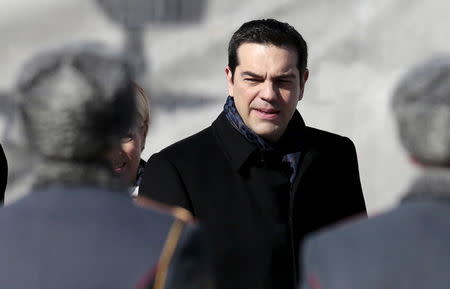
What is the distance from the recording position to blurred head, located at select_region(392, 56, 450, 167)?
5.50 feet

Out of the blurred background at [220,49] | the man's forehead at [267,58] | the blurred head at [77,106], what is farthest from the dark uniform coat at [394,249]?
the blurred background at [220,49]

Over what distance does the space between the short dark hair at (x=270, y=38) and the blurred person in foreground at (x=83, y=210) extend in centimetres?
132

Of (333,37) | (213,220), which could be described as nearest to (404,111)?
(213,220)

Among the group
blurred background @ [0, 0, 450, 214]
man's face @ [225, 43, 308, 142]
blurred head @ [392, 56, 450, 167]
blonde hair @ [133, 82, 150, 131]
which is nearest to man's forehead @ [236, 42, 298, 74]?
man's face @ [225, 43, 308, 142]

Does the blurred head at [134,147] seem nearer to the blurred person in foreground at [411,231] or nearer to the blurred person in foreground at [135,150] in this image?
the blurred person in foreground at [135,150]

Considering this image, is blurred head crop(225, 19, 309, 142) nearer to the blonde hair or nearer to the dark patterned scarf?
the dark patterned scarf

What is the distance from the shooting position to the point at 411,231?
163cm

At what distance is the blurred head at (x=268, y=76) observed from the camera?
2891 mm

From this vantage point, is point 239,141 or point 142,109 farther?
point 142,109

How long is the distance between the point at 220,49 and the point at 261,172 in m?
0.99

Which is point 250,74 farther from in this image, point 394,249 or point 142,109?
point 394,249

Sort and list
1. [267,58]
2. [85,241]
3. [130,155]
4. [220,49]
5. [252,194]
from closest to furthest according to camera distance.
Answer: [85,241] → [252,194] → [267,58] → [130,155] → [220,49]

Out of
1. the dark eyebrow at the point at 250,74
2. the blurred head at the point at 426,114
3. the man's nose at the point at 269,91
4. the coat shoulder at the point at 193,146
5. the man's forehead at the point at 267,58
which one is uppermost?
the man's forehead at the point at 267,58

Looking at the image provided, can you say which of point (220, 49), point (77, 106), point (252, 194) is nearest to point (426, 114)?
point (77, 106)
